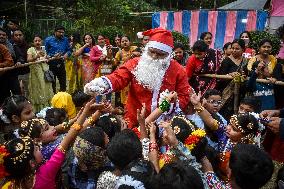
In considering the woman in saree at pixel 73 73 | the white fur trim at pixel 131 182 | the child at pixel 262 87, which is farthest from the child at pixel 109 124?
the woman in saree at pixel 73 73

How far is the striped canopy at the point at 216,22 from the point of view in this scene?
13.5 metres

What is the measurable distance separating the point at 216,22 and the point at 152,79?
11529mm

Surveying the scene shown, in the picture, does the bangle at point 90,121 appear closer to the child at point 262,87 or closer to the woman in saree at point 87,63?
the child at point 262,87

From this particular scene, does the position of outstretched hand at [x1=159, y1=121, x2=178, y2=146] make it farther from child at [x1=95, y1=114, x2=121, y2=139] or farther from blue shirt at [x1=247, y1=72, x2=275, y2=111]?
blue shirt at [x1=247, y1=72, x2=275, y2=111]

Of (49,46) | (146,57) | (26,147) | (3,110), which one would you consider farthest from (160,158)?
(49,46)

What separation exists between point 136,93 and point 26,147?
5.30 ft

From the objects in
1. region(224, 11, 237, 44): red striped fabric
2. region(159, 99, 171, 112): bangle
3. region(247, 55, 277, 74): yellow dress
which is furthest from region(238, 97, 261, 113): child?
region(224, 11, 237, 44): red striped fabric

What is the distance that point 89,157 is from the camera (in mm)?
2660

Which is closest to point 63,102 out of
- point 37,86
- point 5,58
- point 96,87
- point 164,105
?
point 96,87

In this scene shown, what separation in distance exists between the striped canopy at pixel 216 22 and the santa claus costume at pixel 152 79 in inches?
412

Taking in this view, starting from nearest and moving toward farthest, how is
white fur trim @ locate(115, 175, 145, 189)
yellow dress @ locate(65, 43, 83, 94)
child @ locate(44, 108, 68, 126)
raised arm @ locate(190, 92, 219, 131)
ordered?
white fur trim @ locate(115, 175, 145, 189) → raised arm @ locate(190, 92, 219, 131) → child @ locate(44, 108, 68, 126) → yellow dress @ locate(65, 43, 83, 94)

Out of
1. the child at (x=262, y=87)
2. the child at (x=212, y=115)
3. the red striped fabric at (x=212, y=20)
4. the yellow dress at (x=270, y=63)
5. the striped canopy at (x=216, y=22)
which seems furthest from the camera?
the red striped fabric at (x=212, y=20)

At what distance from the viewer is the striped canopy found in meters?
13.5

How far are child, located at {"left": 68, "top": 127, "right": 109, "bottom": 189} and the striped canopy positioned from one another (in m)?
11.9
